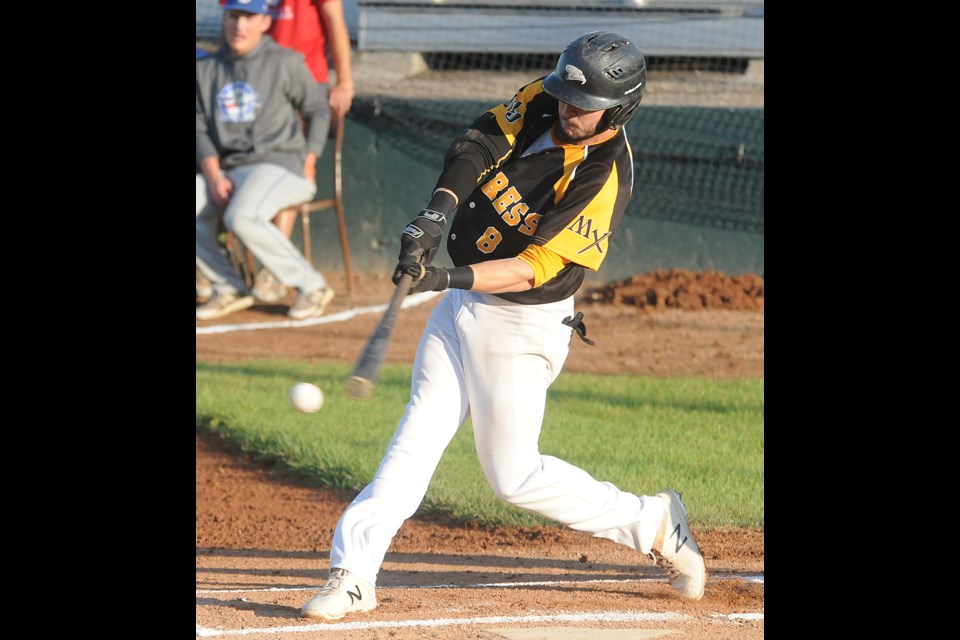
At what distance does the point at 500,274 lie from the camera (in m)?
4.04

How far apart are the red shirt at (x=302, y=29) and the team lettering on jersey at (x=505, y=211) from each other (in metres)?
6.22

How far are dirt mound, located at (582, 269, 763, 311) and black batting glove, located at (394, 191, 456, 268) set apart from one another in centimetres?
640

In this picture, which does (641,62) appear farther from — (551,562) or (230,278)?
(230,278)

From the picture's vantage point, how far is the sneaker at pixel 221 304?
384 inches

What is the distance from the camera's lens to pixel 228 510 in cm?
596

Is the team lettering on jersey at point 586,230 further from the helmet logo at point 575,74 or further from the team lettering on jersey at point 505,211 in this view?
the helmet logo at point 575,74

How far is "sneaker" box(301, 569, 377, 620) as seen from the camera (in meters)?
4.09

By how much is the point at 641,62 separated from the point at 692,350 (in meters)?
5.28

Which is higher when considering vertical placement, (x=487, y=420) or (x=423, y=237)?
(x=423, y=237)

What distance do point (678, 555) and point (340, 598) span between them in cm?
127

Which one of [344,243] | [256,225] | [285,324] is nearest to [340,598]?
[256,225]

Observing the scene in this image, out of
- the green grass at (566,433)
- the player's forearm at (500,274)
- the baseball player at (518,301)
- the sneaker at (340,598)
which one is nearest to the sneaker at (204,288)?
the green grass at (566,433)

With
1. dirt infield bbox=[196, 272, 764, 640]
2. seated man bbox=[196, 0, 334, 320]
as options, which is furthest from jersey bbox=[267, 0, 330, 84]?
dirt infield bbox=[196, 272, 764, 640]

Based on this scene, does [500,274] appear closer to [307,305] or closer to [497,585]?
[497,585]
